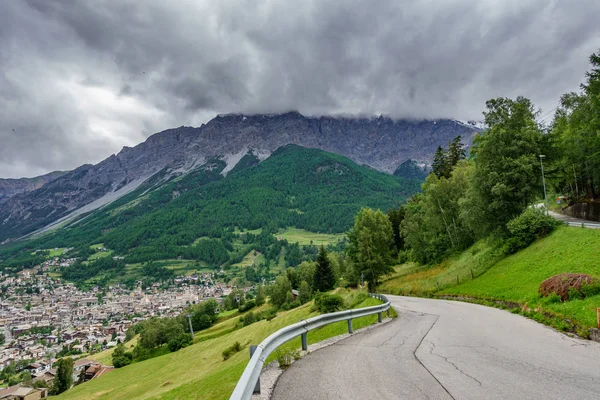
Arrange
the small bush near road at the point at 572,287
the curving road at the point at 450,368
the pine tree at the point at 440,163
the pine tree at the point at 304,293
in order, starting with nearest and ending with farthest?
the curving road at the point at 450,368 < the small bush near road at the point at 572,287 < the pine tree at the point at 440,163 < the pine tree at the point at 304,293

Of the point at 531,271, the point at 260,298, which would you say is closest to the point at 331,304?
the point at 531,271

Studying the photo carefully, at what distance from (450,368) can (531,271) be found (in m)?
21.7

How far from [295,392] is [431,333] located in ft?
30.0

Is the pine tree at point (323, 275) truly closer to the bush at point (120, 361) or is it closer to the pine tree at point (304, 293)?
the pine tree at point (304, 293)

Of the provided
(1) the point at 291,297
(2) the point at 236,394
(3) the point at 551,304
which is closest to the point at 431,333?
(3) the point at 551,304

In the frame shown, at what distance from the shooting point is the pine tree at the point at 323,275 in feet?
227

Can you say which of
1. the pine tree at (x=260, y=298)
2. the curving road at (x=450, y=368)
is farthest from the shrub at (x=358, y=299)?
the pine tree at (x=260, y=298)

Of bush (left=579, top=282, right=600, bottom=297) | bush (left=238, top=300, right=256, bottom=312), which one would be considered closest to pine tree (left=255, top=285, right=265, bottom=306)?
bush (left=238, top=300, right=256, bottom=312)

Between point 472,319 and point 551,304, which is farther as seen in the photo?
point 472,319

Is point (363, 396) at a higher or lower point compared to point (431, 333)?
higher

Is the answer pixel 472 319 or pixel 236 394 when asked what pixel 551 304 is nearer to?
pixel 472 319

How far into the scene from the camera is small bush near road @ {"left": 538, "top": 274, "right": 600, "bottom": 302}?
48.7ft

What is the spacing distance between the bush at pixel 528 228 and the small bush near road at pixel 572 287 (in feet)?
55.6

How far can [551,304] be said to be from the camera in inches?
628
